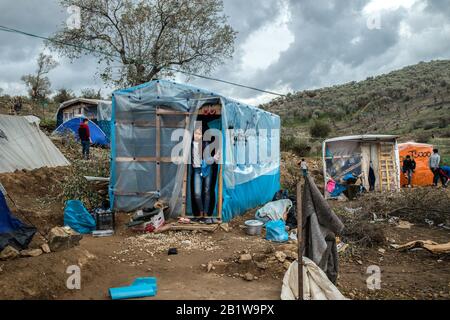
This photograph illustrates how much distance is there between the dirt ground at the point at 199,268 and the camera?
15.6 ft

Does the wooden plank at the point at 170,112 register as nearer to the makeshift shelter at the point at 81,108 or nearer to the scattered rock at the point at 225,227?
the scattered rock at the point at 225,227

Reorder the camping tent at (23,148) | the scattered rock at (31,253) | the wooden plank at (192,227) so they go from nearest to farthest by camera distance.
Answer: the scattered rock at (31,253) → the wooden plank at (192,227) → the camping tent at (23,148)

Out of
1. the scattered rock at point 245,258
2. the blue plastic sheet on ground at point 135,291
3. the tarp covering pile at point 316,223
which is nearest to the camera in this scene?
the tarp covering pile at point 316,223

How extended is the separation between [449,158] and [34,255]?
701 inches

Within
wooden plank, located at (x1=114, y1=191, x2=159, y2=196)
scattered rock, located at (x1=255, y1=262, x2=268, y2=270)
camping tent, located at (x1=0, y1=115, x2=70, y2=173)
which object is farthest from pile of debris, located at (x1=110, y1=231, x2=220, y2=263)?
camping tent, located at (x1=0, y1=115, x2=70, y2=173)

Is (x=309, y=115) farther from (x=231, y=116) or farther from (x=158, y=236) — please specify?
(x=158, y=236)

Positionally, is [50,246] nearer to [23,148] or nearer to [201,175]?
[201,175]

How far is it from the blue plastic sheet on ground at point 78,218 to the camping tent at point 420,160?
1261 cm

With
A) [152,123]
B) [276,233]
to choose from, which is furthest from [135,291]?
[152,123]

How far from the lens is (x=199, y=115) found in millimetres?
8945

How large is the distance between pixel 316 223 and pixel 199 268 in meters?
2.18

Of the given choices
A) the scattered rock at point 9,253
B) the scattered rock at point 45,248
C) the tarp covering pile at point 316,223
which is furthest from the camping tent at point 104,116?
the tarp covering pile at point 316,223

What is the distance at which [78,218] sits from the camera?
7961 millimetres
